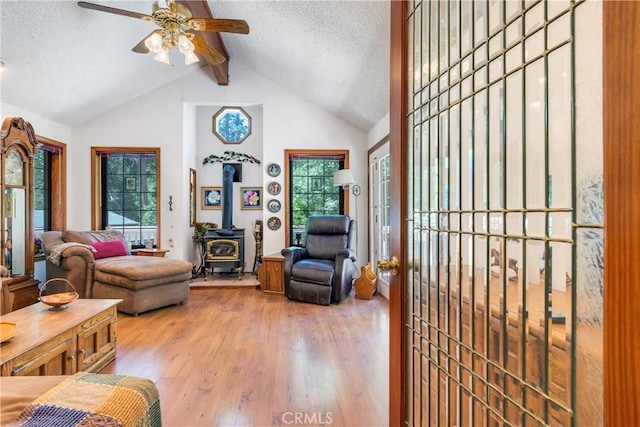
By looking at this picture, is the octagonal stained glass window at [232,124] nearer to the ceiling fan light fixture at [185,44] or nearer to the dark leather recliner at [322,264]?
the dark leather recliner at [322,264]

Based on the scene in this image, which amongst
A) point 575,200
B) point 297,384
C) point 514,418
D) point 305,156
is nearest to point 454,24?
point 575,200

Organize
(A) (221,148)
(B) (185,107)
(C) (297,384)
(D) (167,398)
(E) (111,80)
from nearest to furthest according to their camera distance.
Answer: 1. (D) (167,398)
2. (C) (297,384)
3. (E) (111,80)
4. (B) (185,107)
5. (A) (221,148)

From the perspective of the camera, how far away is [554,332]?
0.61 metres

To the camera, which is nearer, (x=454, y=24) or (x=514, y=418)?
(x=514, y=418)

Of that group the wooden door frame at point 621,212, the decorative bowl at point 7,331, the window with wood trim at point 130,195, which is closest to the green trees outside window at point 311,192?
the window with wood trim at point 130,195

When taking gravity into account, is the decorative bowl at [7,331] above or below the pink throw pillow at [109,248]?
below

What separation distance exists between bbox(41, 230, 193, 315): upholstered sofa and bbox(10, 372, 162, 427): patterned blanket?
263 cm

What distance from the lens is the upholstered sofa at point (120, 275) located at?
3482 mm

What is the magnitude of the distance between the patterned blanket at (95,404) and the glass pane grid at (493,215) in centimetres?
91

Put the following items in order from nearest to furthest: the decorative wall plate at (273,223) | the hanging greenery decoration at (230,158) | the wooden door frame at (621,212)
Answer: the wooden door frame at (621,212), the decorative wall plate at (273,223), the hanging greenery decoration at (230,158)

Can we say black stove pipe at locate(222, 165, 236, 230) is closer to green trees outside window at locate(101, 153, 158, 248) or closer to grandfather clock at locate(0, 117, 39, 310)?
green trees outside window at locate(101, 153, 158, 248)

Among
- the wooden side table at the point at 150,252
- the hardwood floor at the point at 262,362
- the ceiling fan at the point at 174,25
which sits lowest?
the hardwood floor at the point at 262,362

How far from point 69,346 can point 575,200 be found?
256 centimetres

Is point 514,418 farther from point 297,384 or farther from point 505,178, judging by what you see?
point 297,384
